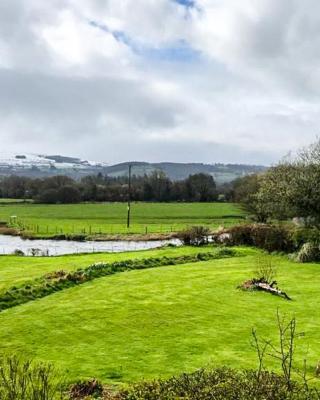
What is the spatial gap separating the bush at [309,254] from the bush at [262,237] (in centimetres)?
404

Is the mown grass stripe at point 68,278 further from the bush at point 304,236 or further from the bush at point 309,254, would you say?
the bush at point 304,236

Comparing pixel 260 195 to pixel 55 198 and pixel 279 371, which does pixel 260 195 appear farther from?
pixel 55 198

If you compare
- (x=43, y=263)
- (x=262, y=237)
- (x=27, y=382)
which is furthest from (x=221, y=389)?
(x=262, y=237)

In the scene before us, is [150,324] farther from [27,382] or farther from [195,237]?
[195,237]

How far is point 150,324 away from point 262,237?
2666 centimetres

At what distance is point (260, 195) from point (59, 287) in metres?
29.0

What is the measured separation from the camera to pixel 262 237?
43.6 metres

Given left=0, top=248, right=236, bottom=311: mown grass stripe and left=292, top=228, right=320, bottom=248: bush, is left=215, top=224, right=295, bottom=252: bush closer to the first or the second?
left=292, top=228, right=320, bottom=248: bush

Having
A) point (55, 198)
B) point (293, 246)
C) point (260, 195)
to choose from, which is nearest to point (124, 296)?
point (293, 246)

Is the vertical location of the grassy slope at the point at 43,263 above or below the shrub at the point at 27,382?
below

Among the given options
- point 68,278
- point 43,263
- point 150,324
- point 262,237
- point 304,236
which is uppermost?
point 304,236

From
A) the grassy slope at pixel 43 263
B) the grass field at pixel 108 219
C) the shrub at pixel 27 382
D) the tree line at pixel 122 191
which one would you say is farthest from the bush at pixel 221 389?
the tree line at pixel 122 191

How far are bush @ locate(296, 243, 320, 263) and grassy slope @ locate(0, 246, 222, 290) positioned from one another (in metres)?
9.01

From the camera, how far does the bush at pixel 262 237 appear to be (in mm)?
40719
